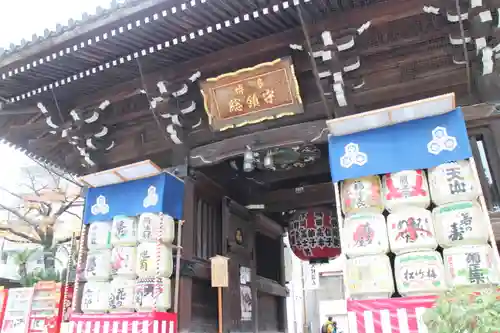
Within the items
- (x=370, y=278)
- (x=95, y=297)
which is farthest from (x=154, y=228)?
(x=370, y=278)

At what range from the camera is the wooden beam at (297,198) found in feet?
23.9

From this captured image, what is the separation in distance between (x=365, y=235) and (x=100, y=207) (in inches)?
153

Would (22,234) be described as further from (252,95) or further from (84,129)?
(252,95)

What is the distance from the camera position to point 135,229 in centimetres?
554

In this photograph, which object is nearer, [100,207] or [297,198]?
[100,207]

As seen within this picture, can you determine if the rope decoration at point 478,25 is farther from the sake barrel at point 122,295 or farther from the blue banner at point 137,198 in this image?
the sake barrel at point 122,295

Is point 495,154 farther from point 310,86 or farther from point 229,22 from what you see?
point 229,22

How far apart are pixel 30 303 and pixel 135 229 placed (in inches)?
151

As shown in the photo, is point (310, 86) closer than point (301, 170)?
Yes

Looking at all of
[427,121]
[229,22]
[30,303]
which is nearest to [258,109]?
[229,22]

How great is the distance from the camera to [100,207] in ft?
19.6

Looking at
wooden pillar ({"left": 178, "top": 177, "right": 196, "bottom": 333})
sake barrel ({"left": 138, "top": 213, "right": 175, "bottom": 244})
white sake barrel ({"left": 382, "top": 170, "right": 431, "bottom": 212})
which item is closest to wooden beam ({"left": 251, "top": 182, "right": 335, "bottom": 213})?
wooden pillar ({"left": 178, "top": 177, "right": 196, "bottom": 333})

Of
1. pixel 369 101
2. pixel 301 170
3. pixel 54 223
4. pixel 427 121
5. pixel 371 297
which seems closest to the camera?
pixel 371 297

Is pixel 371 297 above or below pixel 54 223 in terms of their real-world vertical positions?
below
